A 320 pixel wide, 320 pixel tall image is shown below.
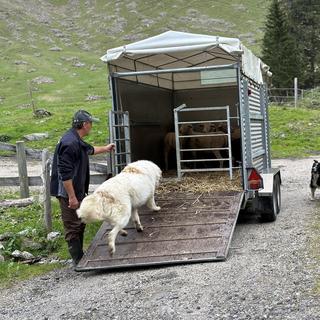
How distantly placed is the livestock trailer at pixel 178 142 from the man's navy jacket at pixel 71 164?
0.85 meters

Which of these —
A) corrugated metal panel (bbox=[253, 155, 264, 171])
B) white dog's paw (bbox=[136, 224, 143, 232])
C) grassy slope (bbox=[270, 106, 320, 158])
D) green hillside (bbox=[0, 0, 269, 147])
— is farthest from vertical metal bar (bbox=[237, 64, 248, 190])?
green hillside (bbox=[0, 0, 269, 147])

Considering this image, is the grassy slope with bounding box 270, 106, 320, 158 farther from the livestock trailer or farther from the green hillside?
the green hillside

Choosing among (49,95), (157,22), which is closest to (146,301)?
(49,95)

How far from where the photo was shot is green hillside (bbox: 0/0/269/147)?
36.1m

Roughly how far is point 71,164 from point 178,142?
3236 millimetres

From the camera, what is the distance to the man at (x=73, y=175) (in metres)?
7.02

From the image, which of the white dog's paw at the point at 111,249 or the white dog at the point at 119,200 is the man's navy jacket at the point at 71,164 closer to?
the white dog at the point at 119,200

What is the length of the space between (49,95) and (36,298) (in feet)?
110

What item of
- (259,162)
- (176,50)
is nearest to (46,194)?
(176,50)

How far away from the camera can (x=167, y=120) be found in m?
14.0

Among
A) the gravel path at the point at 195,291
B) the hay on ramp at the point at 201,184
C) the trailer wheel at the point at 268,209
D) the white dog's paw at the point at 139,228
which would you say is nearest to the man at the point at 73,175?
the gravel path at the point at 195,291

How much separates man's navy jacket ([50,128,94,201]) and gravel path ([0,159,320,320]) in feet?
3.74

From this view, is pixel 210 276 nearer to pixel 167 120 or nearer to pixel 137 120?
pixel 137 120

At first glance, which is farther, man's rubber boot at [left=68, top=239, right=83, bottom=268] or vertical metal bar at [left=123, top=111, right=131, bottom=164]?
vertical metal bar at [left=123, top=111, right=131, bottom=164]
